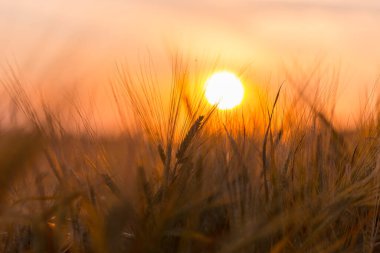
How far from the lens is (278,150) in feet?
4.28

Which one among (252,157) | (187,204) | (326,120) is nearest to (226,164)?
(252,157)

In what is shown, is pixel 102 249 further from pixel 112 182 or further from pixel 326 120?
pixel 326 120

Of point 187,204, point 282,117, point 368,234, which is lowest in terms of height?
point 368,234

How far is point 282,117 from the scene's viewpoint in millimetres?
1325

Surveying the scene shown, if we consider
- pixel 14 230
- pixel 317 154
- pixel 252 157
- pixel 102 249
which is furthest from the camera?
pixel 317 154

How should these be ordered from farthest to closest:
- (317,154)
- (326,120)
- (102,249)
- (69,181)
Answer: (326,120) < (317,154) < (69,181) < (102,249)

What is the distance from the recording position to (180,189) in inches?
37.1

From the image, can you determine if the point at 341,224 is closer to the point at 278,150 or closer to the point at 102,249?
the point at 278,150

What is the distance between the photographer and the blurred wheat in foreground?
31.5 inches

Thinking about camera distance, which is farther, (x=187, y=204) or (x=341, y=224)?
(x=341, y=224)

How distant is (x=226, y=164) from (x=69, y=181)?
0.28m

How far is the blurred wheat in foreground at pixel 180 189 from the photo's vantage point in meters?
0.80

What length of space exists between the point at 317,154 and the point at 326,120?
14 cm

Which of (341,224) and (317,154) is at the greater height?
(317,154)
